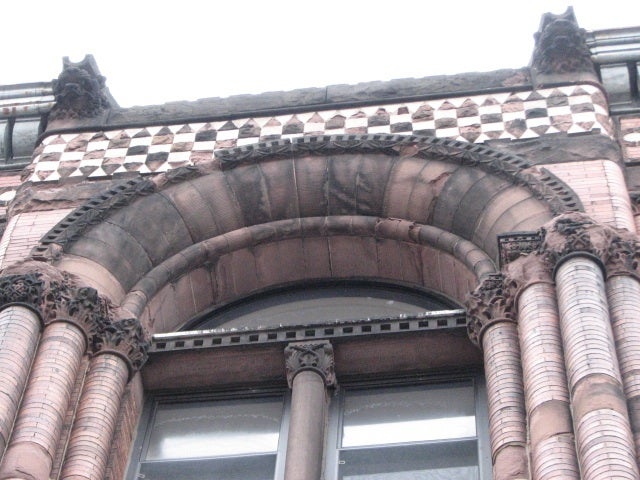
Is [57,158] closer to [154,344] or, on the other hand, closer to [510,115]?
[154,344]

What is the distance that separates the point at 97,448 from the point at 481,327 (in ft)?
9.07

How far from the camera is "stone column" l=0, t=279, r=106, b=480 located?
33.3 ft

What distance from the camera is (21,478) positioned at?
994 centimetres

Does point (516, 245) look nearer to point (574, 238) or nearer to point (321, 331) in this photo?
point (574, 238)

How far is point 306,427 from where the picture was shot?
1092cm

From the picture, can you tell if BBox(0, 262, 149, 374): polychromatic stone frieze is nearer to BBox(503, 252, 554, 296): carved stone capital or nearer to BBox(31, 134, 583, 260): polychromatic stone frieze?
BBox(31, 134, 583, 260): polychromatic stone frieze

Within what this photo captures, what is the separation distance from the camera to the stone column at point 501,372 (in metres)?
9.91

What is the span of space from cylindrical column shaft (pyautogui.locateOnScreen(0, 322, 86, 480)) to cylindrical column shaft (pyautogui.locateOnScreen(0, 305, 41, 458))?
0.21 feet

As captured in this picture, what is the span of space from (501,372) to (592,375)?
41.6 inches

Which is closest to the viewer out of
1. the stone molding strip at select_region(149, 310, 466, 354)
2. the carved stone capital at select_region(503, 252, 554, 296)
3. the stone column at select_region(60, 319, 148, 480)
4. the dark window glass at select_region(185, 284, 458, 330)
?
the stone column at select_region(60, 319, 148, 480)

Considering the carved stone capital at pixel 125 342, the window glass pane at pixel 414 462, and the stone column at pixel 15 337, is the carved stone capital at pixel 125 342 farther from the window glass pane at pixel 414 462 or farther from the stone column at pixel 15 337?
the window glass pane at pixel 414 462

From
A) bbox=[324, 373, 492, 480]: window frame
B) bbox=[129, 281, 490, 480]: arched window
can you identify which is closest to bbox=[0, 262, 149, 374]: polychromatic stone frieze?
bbox=[129, 281, 490, 480]: arched window

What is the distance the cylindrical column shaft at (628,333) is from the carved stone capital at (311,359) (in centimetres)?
214

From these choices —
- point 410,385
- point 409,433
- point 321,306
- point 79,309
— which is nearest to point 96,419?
point 79,309
